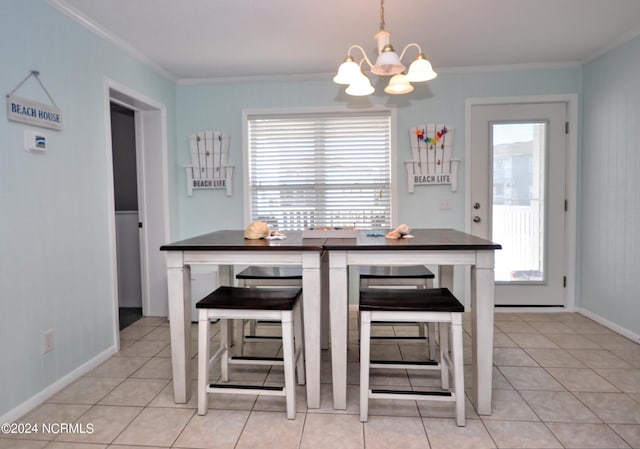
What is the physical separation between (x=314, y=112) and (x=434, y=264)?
2.49 m

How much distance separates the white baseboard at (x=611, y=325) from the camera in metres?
3.13

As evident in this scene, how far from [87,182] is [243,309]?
1538mm

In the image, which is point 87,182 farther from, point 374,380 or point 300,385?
point 374,380

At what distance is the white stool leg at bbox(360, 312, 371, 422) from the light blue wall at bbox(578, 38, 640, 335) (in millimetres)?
2492

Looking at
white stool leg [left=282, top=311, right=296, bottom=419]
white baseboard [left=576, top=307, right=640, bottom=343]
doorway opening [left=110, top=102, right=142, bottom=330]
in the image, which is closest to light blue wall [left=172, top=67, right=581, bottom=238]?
doorway opening [left=110, top=102, right=142, bottom=330]

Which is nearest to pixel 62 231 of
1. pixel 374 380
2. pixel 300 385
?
pixel 300 385

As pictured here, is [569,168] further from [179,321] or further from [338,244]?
[179,321]

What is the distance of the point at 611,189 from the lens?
338 centimetres

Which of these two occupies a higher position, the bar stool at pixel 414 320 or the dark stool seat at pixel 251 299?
the dark stool seat at pixel 251 299

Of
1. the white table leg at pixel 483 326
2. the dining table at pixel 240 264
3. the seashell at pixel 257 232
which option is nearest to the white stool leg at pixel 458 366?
the white table leg at pixel 483 326

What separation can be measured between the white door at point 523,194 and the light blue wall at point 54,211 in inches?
128

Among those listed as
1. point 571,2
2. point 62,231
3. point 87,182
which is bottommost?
point 62,231

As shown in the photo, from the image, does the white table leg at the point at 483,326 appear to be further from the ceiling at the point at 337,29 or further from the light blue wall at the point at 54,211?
the light blue wall at the point at 54,211

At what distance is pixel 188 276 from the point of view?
2.21m
